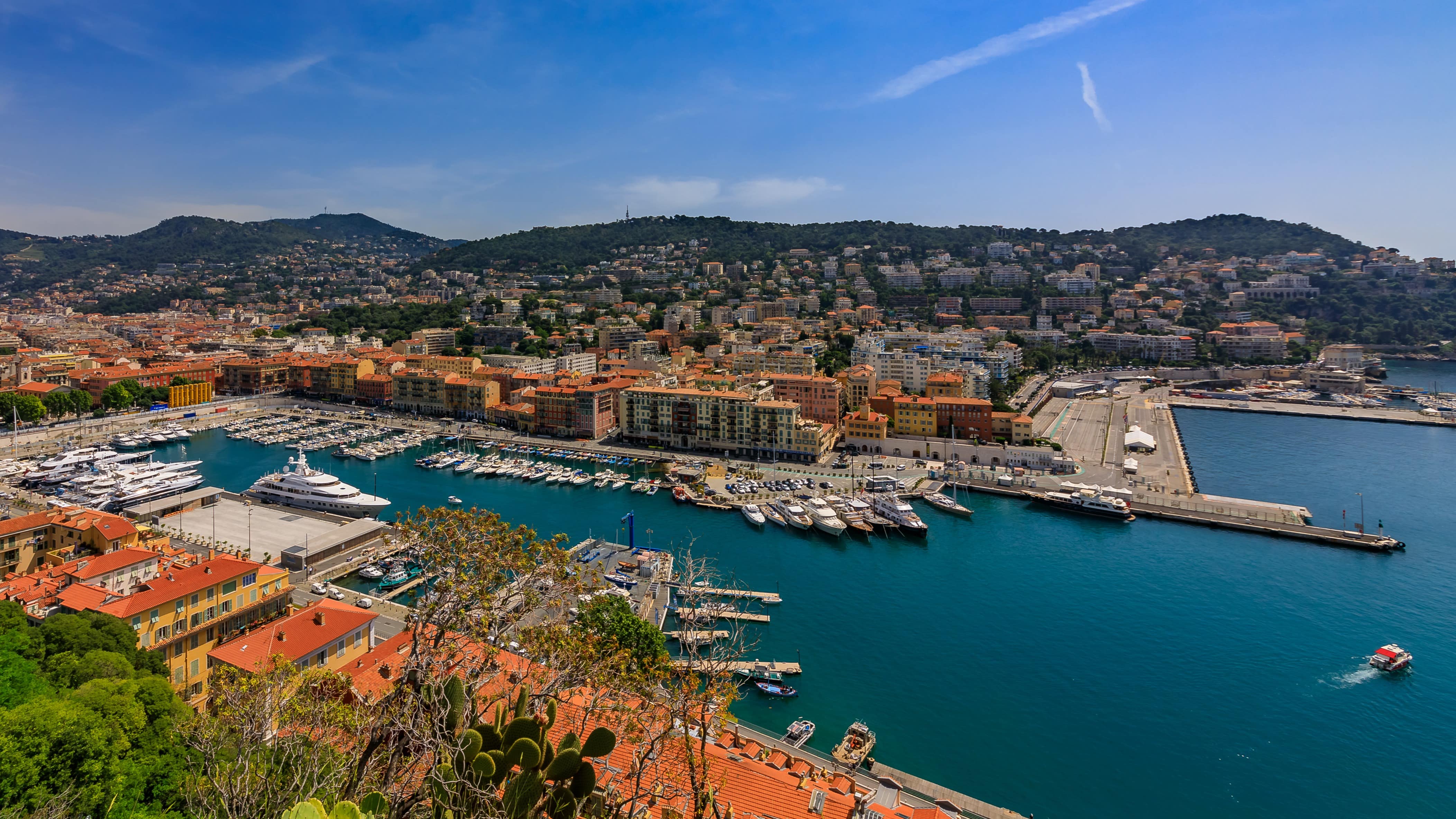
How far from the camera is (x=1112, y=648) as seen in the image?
1287 centimetres

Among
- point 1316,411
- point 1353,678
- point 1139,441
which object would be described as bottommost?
point 1353,678

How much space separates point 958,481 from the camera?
928 inches

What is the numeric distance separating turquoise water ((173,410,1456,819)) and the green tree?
193 cm

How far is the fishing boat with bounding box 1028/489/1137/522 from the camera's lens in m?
20.3

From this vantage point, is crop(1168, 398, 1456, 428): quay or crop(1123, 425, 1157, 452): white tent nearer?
crop(1123, 425, 1157, 452): white tent

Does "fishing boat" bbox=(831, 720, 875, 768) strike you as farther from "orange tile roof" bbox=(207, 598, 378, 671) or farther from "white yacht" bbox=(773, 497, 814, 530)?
"white yacht" bbox=(773, 497, 814, 530)

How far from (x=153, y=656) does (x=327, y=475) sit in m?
12.2

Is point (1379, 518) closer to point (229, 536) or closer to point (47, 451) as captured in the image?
point (229, 536)

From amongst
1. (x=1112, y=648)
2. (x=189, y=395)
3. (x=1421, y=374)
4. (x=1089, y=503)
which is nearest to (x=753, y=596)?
(x=1112, y=648)

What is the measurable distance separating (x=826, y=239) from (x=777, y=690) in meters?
91.3

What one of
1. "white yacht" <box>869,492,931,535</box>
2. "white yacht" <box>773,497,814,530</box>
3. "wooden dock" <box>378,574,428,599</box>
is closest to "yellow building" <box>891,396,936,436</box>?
"white yacht" <box>869,492,931,535</box>

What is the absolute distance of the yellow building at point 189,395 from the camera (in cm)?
3662

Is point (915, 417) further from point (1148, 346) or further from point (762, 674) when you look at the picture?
point (1148, 346)

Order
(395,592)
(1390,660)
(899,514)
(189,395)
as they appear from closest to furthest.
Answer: (1390,660) → (395,592) → (899,514) → (189,395)
